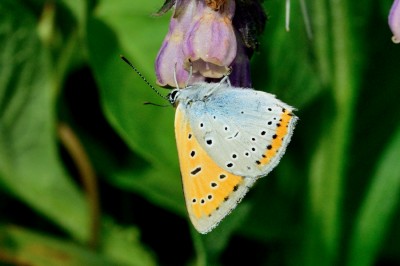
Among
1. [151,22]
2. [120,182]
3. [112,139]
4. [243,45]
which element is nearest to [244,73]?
[243,45]

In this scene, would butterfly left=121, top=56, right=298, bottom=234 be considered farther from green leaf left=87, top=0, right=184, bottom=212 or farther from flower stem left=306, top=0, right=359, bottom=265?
flower stem left=306, top=0, right=359, bottom=265

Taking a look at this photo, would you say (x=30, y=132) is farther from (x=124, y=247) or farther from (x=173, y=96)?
(x=173, y=96)

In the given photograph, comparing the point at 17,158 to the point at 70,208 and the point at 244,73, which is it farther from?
the point at 244,73

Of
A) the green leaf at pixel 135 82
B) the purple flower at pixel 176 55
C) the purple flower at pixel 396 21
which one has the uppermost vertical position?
the purple flower at pixel 396 21

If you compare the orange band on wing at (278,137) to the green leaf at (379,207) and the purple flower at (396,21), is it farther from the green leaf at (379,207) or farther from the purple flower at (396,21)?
the green leaf at (379,207)

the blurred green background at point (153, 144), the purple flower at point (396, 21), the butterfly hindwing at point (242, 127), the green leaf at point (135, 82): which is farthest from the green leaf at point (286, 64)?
the purple flower at point (396, 21)

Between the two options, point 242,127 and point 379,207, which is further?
point 379,207

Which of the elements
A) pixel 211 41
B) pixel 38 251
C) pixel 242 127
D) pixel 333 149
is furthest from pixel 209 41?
pixel 38 251

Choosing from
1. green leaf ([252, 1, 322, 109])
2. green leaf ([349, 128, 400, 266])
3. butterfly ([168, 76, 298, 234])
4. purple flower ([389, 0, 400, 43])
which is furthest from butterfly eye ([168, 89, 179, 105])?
green leaf ([349, 128, 400, 266])
